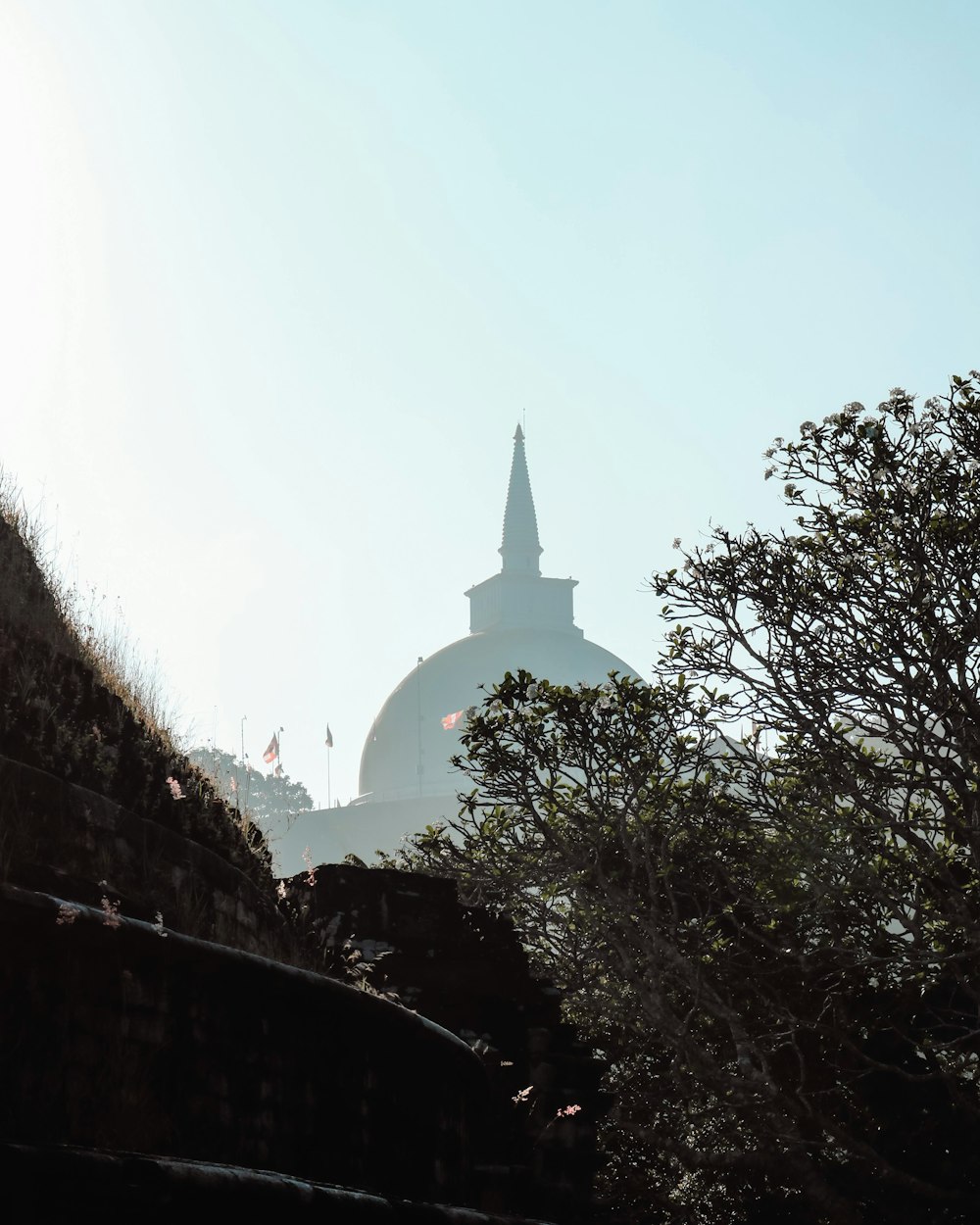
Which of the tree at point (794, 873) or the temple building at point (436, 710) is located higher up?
the temple building at point (436, 710)

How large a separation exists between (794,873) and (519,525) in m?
106

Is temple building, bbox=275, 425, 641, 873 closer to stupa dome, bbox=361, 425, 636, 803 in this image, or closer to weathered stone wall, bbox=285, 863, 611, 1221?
stupa dome, bbox=361, 425, 636, 803

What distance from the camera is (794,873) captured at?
595 inches

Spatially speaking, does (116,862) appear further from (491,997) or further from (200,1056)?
(491,997)

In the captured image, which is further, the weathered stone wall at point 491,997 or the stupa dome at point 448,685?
the stupa dome at point 448,685

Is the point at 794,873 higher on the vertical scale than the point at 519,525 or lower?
lower

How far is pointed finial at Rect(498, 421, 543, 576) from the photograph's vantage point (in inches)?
4727

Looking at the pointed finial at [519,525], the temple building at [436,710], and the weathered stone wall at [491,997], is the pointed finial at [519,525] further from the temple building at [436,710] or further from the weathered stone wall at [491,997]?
the weathered stone wall at [491,997]

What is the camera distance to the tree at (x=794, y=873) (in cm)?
1366

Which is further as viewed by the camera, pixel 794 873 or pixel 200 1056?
pixel 794 873

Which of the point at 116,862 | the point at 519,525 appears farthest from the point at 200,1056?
the point at 519,525

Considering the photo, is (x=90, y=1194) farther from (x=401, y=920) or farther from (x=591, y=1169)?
(x=591, y=1169)

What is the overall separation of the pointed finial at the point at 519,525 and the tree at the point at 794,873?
102 metres

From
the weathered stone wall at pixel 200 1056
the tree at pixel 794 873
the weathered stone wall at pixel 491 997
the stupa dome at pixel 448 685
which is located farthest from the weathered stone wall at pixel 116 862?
the stupa dome at pixel 448 685
